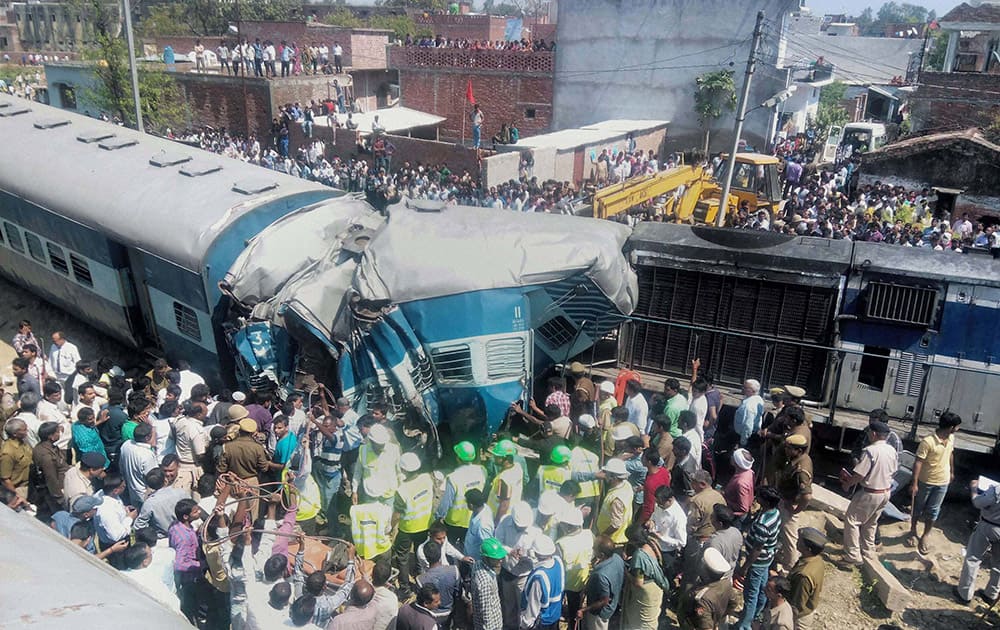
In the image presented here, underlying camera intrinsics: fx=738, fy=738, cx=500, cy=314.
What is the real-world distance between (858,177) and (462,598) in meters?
23.0

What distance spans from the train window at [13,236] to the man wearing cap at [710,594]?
40.0ft

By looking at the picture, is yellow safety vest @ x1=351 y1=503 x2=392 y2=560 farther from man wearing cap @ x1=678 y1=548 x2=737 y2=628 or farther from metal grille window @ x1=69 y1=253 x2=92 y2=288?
metal grille window @ x1=69 y1=253 x2=92 y2=288

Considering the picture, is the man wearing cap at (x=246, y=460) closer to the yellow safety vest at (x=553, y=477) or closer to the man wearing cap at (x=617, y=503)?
the yellow safety vest at (x=553, y=477)

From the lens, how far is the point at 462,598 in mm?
6027

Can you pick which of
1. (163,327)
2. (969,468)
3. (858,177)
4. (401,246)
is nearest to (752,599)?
(969,468)

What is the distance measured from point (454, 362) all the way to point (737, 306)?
3.99 meters

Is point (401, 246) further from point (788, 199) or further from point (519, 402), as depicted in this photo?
point (788, 199)

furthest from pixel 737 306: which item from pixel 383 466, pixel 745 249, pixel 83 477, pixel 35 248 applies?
pixel 35 248

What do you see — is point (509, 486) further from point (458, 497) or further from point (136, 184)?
point (136, 184)

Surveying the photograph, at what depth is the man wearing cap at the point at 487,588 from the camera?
564cm

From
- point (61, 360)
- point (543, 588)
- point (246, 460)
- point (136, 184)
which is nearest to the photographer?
point (543, 588)

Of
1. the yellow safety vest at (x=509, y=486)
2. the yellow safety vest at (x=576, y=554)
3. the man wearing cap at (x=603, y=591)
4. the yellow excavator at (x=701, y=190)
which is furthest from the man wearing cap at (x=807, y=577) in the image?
the yellow excavator at (x=701, y=190)

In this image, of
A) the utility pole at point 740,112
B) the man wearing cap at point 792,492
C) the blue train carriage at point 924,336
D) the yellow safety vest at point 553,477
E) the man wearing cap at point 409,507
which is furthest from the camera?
the utility pole at point 740,112

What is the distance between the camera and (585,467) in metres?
6.83
